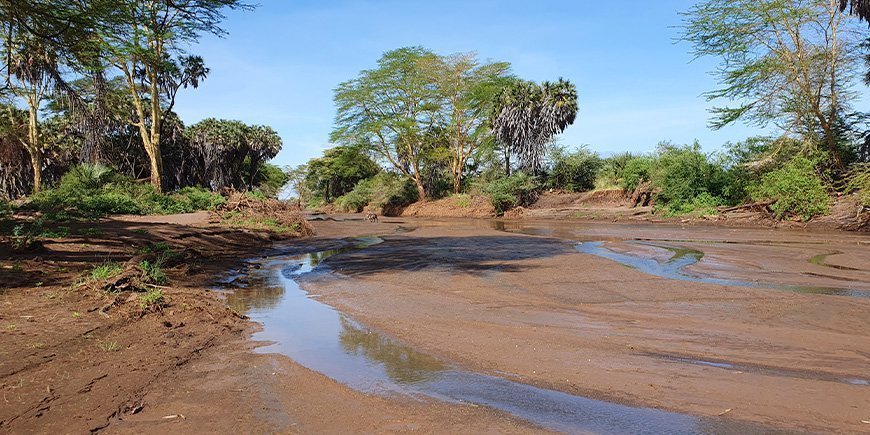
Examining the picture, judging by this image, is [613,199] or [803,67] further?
[613,199]

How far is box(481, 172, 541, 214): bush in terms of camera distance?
33.2 meters

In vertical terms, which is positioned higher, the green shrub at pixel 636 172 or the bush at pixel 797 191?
the green shrub at pixel 636 172

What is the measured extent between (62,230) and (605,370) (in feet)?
35.4

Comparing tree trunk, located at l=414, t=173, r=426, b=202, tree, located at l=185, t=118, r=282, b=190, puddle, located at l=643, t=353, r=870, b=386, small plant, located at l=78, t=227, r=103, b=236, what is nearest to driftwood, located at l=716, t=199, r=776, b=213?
puddle, located at l=643, t=353, r=870, b=386

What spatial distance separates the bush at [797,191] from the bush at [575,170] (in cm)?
1508

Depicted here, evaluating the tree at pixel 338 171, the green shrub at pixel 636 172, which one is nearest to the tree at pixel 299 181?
the tree at pixel 338 171

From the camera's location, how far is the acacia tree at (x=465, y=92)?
1462 inches

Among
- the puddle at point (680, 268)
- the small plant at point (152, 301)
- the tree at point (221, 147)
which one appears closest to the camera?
the small plant at point (152, 301)

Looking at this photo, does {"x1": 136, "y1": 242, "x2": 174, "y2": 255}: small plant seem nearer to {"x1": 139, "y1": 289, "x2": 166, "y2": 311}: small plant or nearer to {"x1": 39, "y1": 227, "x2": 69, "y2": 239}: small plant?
{"x1": 39, "y1": 227, "x2": 69, "y2": 239}: small plant

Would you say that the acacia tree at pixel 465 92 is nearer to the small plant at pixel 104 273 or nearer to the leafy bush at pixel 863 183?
the leafy bush at pixel 863 183

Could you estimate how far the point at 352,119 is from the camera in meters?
41.2

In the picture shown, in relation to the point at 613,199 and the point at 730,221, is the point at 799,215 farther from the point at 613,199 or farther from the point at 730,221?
the point at 613,199

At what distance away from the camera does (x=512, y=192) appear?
33.7 metres

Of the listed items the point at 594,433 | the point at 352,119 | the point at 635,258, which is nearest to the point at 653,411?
the point at 594,433
